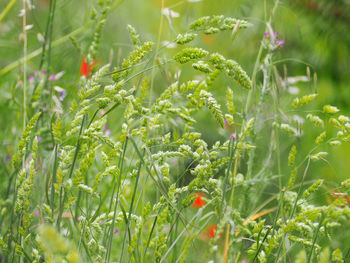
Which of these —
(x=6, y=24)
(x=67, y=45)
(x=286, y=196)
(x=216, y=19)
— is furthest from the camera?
(x=6, y=24)

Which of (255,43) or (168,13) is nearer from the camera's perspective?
(168,13)

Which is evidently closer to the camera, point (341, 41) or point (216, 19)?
point (216, 19)

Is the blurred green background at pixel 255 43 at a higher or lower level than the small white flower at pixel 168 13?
lower

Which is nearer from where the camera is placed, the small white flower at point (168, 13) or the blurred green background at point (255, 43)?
the small white flower at point (168, 13)

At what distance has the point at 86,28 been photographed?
148 centimetres

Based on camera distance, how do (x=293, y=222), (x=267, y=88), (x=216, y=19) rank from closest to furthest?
1. (x=293, y=222)
2. (x=216, y=19)
3. (x=267, y=88)

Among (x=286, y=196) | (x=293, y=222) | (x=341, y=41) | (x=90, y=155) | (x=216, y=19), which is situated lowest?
(x=341, y=41)

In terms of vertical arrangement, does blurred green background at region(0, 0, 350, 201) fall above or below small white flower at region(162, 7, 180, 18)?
below

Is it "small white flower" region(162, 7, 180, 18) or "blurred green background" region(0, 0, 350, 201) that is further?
"blurred green background" region(0, 0, 350, 201)

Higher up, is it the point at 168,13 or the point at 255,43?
the point at 168,13

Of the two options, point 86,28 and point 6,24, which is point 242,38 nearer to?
point 86,28

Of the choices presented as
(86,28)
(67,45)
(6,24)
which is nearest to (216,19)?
(86,28)

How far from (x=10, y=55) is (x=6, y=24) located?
555 millimetres

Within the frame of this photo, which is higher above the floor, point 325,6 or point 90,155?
point 90,155
